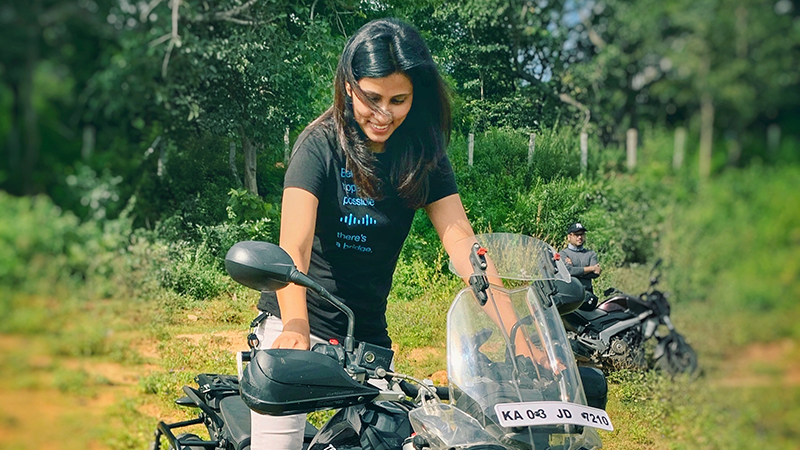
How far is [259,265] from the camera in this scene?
5.01 feet

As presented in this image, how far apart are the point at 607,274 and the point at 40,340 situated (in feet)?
6.14

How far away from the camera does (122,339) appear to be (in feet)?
8.69

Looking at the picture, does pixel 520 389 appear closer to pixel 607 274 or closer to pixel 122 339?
pixel 607 274

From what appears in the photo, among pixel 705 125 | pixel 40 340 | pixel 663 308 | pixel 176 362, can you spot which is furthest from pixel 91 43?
pixel 176 362

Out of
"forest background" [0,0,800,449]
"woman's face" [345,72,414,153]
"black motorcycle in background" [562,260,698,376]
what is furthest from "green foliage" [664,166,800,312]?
"woman's face" [345,72,414,153]

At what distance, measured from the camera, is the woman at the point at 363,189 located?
6.49ft

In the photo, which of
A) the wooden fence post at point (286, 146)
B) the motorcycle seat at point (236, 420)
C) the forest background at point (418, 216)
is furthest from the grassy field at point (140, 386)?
the wooden fence post at point (286, 146)

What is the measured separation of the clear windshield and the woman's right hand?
34 centimetres

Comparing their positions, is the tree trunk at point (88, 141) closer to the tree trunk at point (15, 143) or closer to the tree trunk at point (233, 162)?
the tree trunk at point (15, 143)

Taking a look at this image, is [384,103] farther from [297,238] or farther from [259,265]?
[259,265]

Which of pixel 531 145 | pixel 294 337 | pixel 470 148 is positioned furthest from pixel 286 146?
pixel 294 337

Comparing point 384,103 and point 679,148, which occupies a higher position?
point 384,103

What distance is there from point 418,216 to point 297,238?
92.7 inches

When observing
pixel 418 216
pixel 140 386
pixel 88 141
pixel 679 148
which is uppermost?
pixel 88 141
